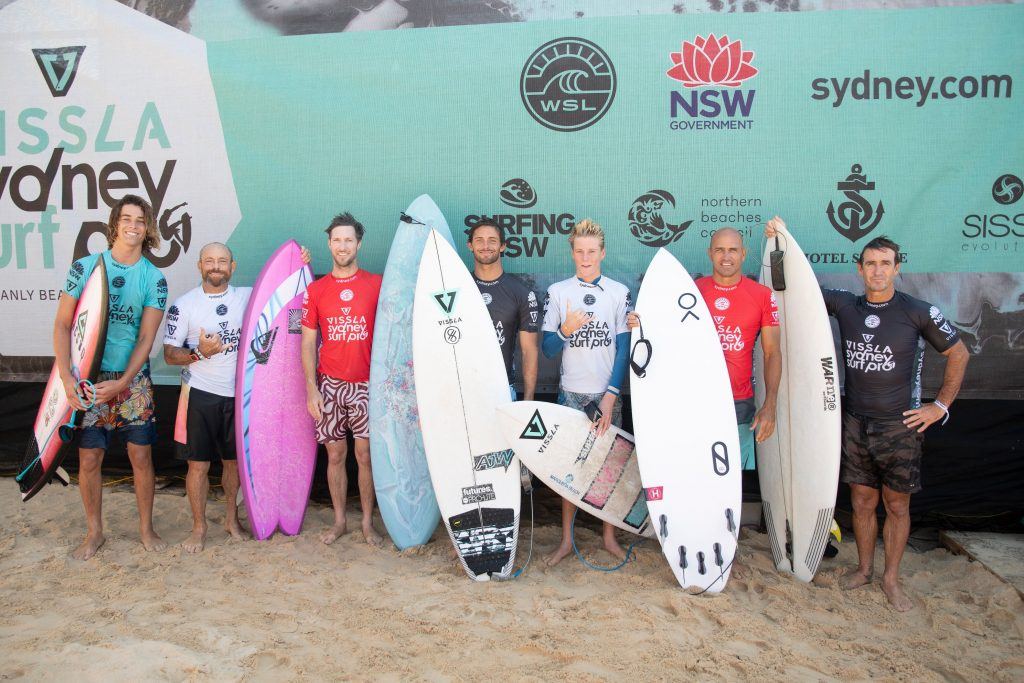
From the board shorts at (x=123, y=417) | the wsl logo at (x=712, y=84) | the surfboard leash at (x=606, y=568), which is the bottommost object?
Answer: the surfboard leash at (x=606, y=568)

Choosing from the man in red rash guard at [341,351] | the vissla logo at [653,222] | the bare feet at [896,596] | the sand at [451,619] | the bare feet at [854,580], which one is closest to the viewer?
the sand at [451,619]

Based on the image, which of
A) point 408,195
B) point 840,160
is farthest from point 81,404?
point 840,160

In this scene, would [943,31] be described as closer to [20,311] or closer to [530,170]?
[530,170]

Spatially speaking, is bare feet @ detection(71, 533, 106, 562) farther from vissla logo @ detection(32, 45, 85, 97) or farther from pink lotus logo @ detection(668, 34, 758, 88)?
pink lotus logo @ detection(668, 34, 758, 88)

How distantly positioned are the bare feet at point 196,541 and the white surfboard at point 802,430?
2479mm

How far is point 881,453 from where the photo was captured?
2.67m

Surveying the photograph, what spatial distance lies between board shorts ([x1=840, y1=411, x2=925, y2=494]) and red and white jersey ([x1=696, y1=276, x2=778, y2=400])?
43cm

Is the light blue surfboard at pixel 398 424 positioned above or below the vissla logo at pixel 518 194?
below

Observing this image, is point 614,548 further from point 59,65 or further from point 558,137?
point 59,65

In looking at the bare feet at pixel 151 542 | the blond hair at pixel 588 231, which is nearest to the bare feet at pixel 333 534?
the bare feet at pixel 151 542

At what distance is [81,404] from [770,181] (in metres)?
3.17

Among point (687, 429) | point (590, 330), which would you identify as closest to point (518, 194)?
point (590, 330)

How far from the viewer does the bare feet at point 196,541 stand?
3074mm

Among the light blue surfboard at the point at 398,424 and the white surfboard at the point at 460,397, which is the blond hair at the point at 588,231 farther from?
the light blue surfboard at the point at 398,424
